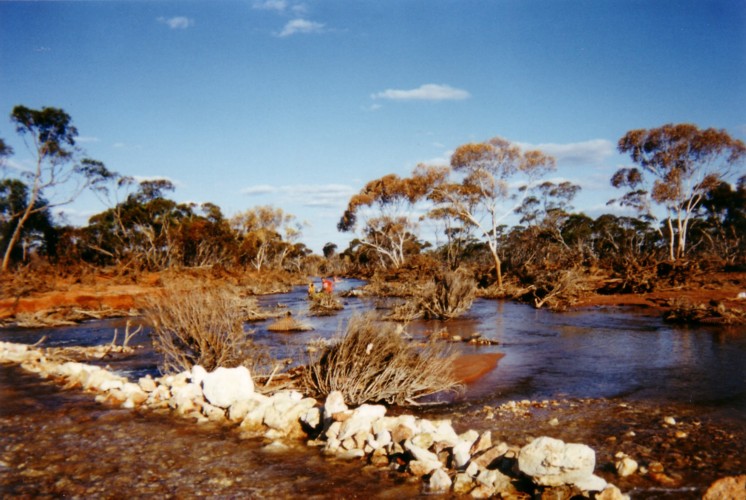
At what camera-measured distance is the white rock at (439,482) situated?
396cm

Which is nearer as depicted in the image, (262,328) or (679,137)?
(262,328)

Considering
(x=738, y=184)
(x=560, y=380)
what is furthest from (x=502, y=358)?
(x=738, y=184)

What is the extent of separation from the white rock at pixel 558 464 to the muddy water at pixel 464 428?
741 mm

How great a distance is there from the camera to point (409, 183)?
42.2 metres

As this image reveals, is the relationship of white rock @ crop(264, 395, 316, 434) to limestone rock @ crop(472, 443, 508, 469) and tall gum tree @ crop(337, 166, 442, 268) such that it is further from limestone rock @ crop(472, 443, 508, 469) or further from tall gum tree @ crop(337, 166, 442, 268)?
tall gum tree @ crop(337, 166, 442, 268)

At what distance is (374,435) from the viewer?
4859 millimetres

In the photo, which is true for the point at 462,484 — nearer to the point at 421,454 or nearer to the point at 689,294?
the point at 421,454

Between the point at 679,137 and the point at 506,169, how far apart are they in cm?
1059

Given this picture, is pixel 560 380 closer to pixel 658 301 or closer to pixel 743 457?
pixel 743 457

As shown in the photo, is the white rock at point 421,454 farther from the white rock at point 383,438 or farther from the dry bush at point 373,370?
the dry bush at point 373,370

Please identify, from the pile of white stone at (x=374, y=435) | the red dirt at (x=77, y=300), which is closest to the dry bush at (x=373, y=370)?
the pile of white stone at (x=374, y=435)

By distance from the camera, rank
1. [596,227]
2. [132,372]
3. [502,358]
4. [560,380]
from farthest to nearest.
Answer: [596,227] → [502,358] → [132,372] → [560,380]

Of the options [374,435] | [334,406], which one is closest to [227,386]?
[334,406]

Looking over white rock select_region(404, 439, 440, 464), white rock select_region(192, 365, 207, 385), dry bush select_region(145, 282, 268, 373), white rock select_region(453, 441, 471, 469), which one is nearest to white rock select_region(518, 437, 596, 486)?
white rock select_region(453, 441, 471, 469)
